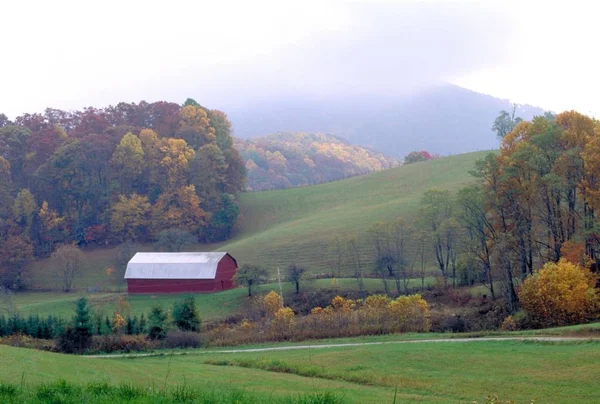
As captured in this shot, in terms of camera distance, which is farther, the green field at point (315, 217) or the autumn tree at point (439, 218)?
the green field at point (315, 217)

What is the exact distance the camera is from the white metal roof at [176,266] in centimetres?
5628

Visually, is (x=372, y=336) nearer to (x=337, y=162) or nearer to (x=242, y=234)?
(x=242, y=234)

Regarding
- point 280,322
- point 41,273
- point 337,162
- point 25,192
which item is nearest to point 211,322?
point 280,322

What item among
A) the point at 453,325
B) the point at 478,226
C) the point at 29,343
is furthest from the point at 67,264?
the point at 453,325

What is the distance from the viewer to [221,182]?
82.5 m

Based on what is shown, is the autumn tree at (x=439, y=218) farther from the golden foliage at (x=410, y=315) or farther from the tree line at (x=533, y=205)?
the golden foliage at (x=410, y=315)

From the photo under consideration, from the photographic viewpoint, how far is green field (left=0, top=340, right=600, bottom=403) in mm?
12953

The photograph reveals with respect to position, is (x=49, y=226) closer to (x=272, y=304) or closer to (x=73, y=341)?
(x=272, y=304)

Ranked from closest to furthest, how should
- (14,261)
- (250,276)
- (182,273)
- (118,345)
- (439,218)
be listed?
(118,345) < (250,276) < (439,218) < (182,273) < (14,261)

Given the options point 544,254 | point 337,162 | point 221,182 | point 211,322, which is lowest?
point 211,322

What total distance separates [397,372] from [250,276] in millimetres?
34327

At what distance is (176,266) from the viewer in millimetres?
57656

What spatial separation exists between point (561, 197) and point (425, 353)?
25312 mm

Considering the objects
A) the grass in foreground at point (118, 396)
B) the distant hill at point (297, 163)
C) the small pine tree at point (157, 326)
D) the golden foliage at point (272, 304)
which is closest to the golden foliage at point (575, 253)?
the golden foliage at point (272, 304)
